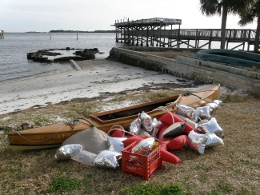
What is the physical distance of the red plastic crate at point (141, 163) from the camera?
346 cm

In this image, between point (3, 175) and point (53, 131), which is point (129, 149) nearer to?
point (53, 131)

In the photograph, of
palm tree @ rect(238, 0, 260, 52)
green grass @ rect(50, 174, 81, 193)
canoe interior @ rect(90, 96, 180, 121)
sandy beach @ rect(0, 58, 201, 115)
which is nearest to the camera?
green grass @ rect(50, 174, 81, 193)

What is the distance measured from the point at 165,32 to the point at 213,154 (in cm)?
3195

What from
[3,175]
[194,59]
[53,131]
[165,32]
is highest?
[165,32]

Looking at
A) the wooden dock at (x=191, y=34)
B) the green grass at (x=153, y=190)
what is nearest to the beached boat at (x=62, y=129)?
the green grass at (x=153, y=190)

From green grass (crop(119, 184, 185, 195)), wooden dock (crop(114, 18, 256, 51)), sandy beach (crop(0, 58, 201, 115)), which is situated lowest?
sandy beach (crop(0, 58, 201, 115))

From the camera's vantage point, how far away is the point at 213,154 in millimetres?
4254

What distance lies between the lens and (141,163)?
350 centimetres

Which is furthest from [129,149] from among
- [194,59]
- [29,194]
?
[194,59]

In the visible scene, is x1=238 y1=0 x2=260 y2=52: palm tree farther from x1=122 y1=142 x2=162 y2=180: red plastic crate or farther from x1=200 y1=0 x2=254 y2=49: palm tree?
x1=122 y1=142 x2=162 y2=180: red plastic crate

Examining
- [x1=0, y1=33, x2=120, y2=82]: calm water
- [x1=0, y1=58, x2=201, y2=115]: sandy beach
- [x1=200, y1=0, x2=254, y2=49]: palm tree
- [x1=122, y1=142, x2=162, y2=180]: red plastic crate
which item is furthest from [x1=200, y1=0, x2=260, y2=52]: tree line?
[x1=122, y1=142, x2=162, y2=180]: red plastic crate

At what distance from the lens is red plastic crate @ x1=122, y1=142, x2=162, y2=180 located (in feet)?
11.3

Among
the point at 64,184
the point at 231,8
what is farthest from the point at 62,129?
the point at 231,8

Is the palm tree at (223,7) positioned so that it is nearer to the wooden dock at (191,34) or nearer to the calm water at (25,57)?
the wooden dock at (191,34)
